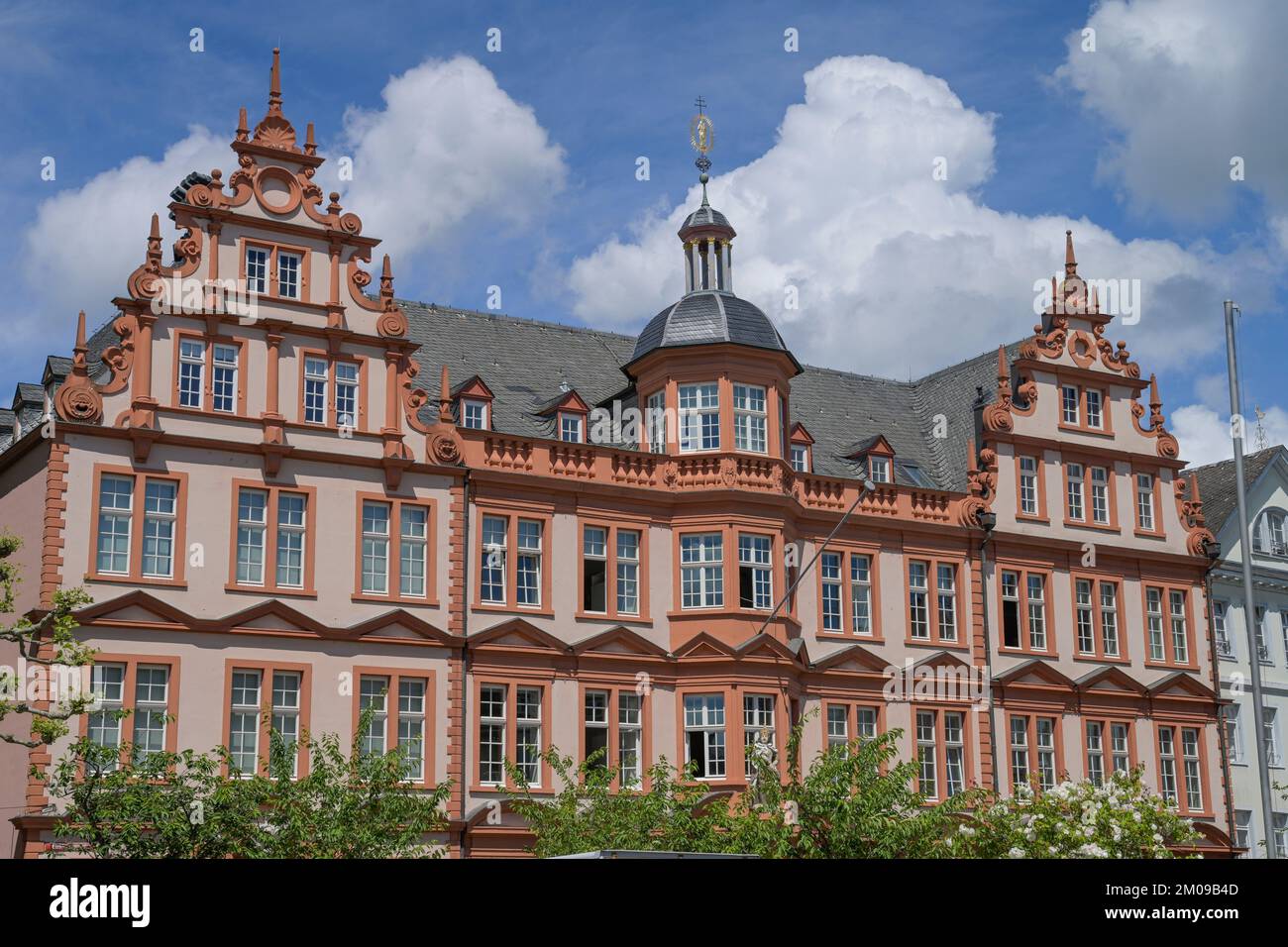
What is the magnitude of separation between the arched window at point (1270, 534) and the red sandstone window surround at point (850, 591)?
53.2 ft

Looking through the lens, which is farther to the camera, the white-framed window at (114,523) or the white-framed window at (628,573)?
the white-framed window at (628,573)

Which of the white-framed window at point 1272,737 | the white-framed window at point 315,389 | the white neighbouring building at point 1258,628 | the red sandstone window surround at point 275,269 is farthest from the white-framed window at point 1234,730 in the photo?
the red sandstone window surround at point 275,269

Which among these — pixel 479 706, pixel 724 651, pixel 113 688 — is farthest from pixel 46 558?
pixel 724 651

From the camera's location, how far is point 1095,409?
172ft

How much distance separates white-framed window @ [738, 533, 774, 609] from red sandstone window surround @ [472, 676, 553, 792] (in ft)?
20.0

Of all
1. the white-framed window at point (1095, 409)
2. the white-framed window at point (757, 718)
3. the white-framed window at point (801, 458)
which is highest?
the white-framed window at point (1095, 409)

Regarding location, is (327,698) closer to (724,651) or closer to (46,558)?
(46,558)

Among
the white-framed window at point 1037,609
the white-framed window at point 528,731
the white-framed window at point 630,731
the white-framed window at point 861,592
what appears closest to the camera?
the white-framed window at point 528,731

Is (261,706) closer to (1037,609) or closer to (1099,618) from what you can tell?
(1037,609)

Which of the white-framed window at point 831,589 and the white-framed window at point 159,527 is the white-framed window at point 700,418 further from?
the white-framed window at point 159,527

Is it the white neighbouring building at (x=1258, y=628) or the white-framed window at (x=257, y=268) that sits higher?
the white-framed window at (x=257, y=268)

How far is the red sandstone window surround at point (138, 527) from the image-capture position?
1453 inches

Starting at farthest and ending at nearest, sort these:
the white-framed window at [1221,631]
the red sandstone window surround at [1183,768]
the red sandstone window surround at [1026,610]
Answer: the white-framed window at [1221,631]
the red sandstone window surround at [1183,768]
the red sandstone window surround at [1026,610]
